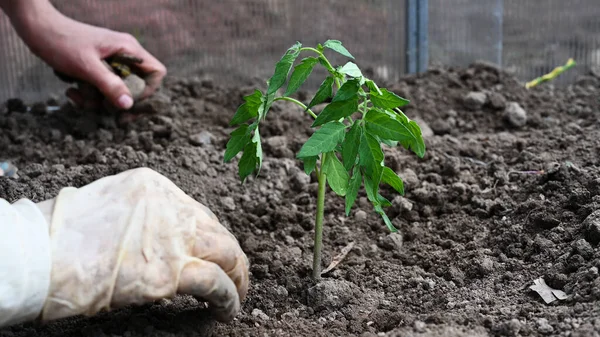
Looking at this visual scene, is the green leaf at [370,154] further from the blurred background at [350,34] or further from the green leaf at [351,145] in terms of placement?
the blurred background at [350,34]

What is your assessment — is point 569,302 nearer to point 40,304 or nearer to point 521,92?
point 40,304

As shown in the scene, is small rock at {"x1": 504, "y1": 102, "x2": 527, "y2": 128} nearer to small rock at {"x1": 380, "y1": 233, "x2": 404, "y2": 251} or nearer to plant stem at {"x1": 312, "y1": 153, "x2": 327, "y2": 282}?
small rock at {"x1": 380, "y1": 233, "x2": 404, "y2": 251}

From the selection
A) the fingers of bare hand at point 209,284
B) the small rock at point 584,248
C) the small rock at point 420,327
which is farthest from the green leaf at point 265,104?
the small rock at point 584,248

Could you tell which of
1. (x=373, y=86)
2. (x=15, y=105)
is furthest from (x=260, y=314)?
(x=15, y=105)

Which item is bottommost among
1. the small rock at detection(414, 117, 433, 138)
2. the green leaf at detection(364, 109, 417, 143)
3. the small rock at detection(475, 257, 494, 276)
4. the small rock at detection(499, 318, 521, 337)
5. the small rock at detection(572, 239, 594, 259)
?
the small rock at detection(475, 257, 494, 276)

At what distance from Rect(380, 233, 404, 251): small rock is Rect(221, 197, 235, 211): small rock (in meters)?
0.66

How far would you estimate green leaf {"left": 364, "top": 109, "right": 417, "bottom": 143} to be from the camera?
1867 mm

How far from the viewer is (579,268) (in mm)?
2070

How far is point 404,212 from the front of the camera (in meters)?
2.71

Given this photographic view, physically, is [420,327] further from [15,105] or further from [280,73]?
[15,105]

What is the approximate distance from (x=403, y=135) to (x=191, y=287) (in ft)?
2.32

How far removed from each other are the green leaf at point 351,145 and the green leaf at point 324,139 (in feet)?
0.09

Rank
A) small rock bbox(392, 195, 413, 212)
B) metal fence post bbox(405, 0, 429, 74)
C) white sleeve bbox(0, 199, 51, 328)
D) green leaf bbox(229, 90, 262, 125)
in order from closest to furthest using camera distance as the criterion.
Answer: white sleeve bbox(0, 199, 51, 328) < green leaf bbox(229, 90, 262, 125) < small rock bbox(392, 195, 413, 212) < metal fence post bbox(405, 0, 429, 74)

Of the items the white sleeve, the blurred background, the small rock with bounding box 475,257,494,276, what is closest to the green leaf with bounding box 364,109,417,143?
the small rock with bounding box 475,257,494,276
